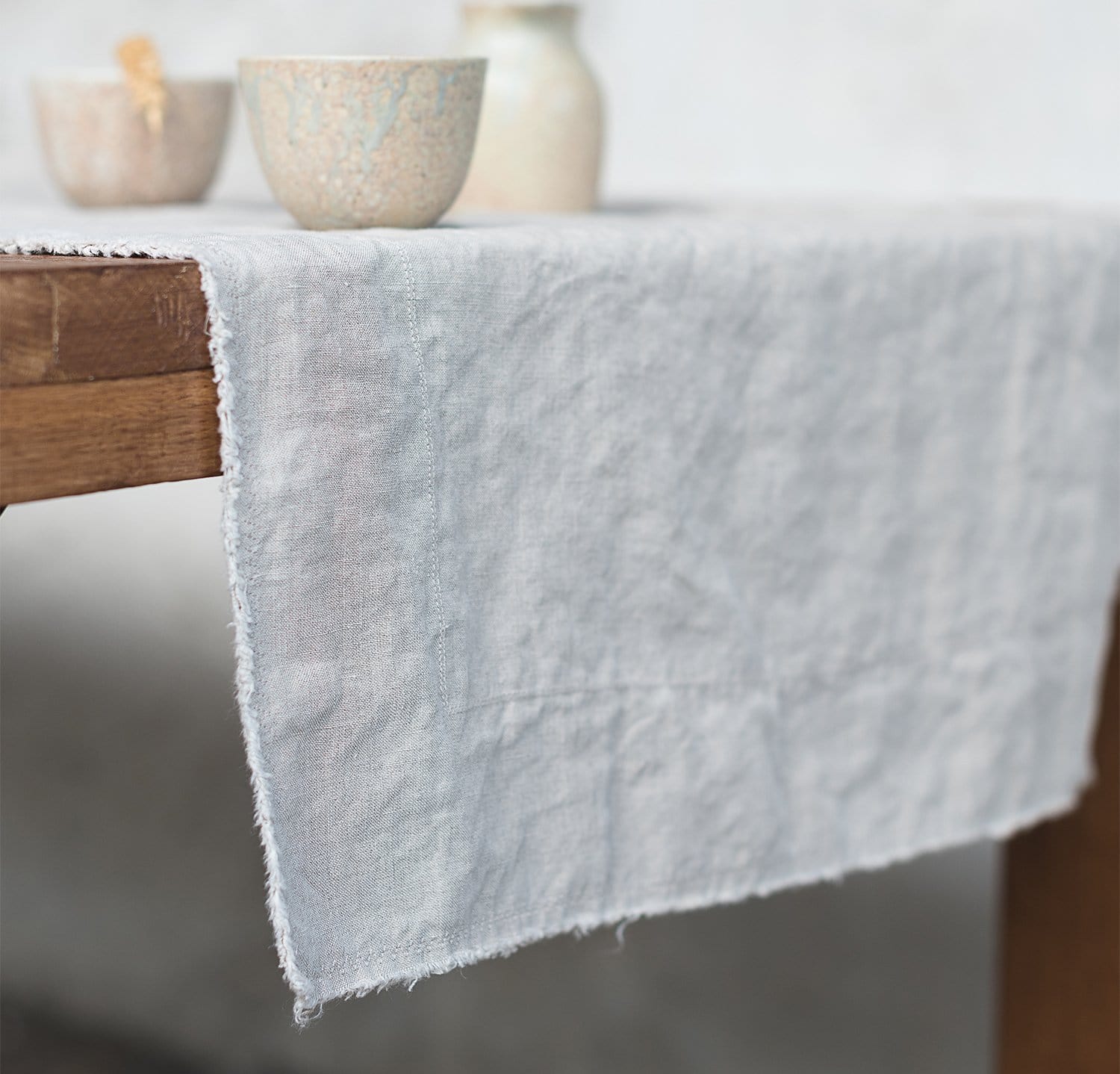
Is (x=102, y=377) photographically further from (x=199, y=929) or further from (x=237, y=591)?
(x=199, y=929)

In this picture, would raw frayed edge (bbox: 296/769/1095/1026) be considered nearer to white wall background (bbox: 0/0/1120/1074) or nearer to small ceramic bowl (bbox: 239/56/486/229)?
small ceramic bowl (bbox: 239/56/486/229)

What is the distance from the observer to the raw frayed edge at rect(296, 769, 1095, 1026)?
1.53ft

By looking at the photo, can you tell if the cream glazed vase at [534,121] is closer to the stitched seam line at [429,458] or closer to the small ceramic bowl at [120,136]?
the small ceramic bowl at [120,136]

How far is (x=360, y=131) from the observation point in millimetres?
540

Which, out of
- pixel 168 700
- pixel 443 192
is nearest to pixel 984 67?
pixel 443 192

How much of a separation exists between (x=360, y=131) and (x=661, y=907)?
31cm

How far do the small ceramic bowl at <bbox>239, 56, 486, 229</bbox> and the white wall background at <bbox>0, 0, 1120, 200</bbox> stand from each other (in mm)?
451

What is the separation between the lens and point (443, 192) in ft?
1.85

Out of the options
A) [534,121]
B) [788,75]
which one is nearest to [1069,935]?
[534,121]

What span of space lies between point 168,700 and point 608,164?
68 centimetres

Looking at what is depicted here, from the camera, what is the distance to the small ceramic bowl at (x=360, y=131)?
0.53m

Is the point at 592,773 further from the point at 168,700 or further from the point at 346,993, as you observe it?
the point at 168,700

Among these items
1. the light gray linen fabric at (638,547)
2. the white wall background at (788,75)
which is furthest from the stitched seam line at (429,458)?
the white wall background at (788,75)

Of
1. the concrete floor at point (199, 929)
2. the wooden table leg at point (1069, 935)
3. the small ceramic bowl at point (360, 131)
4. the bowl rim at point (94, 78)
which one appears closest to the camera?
the small ceramic bowl at point (360, 131)
